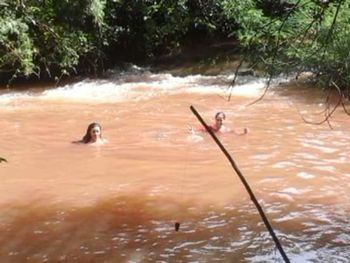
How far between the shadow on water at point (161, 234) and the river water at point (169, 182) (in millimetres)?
10

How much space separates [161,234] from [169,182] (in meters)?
1.85

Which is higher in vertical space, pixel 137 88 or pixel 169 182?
pixel 137 88

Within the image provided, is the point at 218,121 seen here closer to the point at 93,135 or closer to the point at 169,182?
the point at 93,135

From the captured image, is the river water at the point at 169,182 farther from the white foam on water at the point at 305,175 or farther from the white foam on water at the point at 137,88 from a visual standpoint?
the white foam on water at the point at 137,88

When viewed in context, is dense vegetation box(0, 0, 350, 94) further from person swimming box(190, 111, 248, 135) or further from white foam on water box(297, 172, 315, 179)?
white foam on water box(297, 172, 315, 179)

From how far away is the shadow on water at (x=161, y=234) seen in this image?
17.2ft

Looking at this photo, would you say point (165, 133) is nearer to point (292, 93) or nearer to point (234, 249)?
point (292, 93)

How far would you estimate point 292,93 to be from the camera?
13320mm

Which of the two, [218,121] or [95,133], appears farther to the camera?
[218,121]

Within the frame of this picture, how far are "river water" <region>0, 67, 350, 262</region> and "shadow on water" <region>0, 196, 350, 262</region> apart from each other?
10 mm

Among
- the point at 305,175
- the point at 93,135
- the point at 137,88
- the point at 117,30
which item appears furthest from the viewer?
the point at 117,30

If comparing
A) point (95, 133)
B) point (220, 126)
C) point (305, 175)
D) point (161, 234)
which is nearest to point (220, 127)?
point (220, 126)

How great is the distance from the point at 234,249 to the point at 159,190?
2005mm

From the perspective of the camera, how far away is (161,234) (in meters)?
5.72
